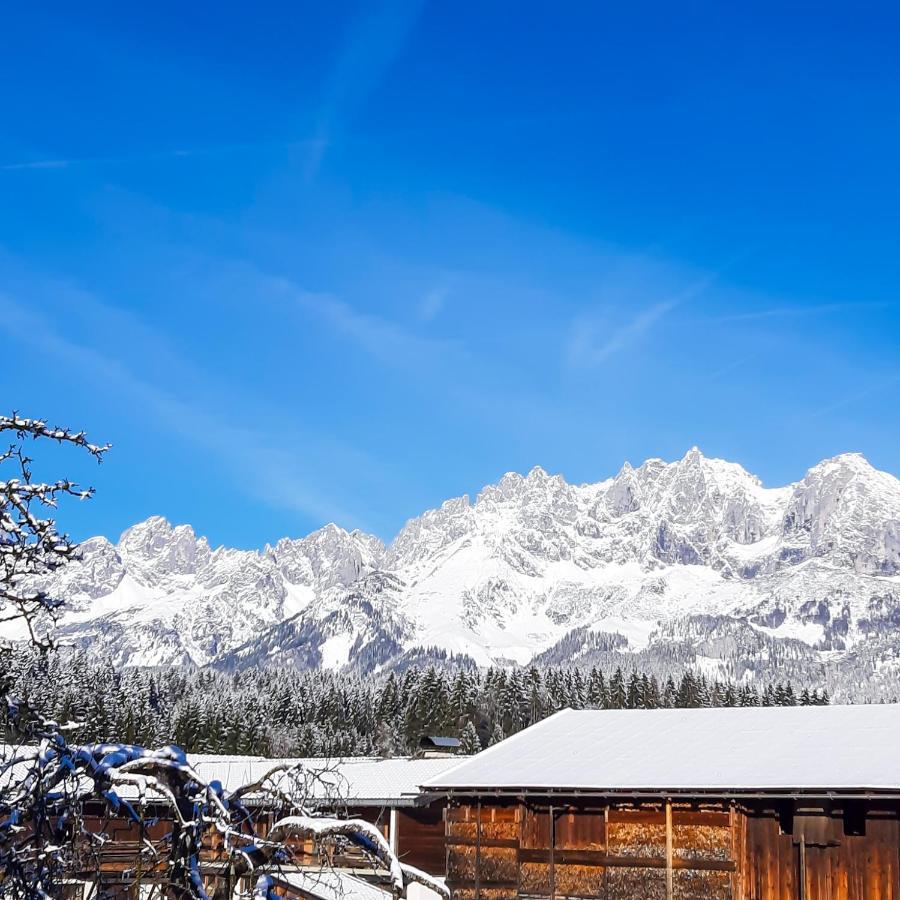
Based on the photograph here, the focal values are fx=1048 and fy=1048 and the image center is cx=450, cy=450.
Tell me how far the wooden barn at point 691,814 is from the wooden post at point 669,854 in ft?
0.10

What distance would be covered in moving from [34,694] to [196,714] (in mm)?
99353

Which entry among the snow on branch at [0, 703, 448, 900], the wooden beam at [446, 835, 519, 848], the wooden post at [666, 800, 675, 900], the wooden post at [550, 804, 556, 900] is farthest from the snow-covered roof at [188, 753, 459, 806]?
the snow on branch at [0, 703, 448, 900]

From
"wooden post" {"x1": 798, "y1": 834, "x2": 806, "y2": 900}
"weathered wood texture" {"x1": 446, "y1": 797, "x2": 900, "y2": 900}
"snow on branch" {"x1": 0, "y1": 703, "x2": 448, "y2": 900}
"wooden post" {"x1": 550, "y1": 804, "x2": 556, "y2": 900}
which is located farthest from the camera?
"wooden post" {"x1": 550, "y1": 804, "x2": 556, "y2": 900}

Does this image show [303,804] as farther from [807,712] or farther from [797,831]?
[807,712]

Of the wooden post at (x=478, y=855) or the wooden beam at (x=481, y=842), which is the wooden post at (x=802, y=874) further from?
the wooden post at (x=478, y=855)

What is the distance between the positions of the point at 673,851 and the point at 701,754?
10.9 feet

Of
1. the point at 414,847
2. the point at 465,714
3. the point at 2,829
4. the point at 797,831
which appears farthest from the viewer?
the point at 465,714

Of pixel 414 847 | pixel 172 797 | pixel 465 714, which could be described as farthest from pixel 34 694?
pixel 465 714

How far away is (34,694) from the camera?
7742 mm

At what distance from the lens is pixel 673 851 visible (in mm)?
24453

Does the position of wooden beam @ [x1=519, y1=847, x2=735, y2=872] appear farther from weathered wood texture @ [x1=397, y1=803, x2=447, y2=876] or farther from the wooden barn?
weathered wood texture @ [x1=397, y1=803, x2=447, y2=876]

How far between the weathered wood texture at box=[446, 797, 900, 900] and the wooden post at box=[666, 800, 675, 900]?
23 millimetres

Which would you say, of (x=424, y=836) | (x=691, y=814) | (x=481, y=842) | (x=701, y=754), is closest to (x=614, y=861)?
(x=691, y=814)

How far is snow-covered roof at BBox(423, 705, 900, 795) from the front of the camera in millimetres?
23844
